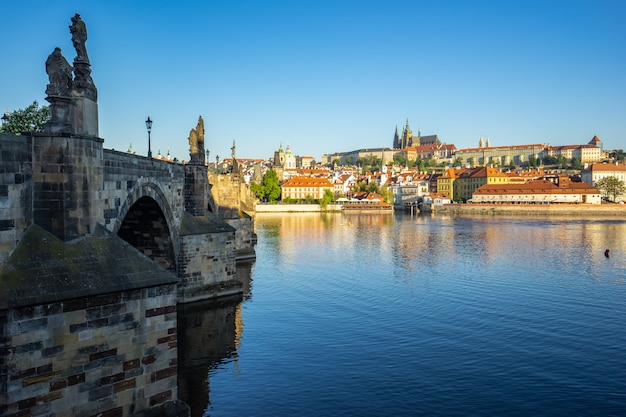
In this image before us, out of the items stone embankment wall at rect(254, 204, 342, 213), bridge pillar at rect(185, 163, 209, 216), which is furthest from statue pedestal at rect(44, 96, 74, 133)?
stone embankment wall at rect(254, 204, 342, 213)

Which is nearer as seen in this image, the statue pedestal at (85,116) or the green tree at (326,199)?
the statue pedestal at (85,116)

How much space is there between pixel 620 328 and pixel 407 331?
9.87 m

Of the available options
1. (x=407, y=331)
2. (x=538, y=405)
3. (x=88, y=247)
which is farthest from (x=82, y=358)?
(x=407, y=331)

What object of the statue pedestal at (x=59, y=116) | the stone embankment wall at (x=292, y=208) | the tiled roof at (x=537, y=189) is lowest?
the stone embankment wall at (x=292, y=208)

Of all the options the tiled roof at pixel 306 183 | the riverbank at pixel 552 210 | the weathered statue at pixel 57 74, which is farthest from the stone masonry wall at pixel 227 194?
the tiled roof at pixel 306 183

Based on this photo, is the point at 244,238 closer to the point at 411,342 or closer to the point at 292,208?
the point at 411,342

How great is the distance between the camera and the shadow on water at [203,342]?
1708 centimetres

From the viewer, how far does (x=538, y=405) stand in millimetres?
16109

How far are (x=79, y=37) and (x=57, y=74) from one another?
145cm

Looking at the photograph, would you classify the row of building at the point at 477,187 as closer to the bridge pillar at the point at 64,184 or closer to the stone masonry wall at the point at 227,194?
the stone masonry wall at the point at 227,194

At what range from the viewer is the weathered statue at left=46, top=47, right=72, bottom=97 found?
41.3 ft

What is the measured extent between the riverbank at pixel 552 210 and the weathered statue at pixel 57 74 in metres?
135

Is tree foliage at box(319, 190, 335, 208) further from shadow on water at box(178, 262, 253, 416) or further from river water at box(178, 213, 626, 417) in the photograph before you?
shadow on water at box(178, 262, 253, 416)

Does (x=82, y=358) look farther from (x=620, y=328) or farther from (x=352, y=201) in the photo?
(x=352, y=201)
